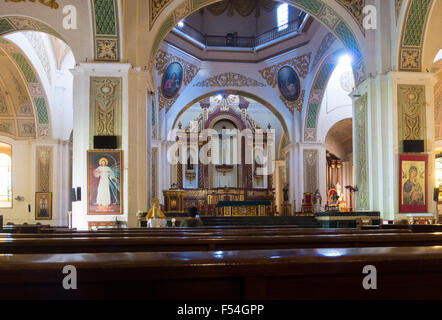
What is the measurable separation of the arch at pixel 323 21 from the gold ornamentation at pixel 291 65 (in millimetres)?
5867

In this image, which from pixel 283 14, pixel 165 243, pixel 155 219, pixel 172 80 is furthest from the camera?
pixel 283 14

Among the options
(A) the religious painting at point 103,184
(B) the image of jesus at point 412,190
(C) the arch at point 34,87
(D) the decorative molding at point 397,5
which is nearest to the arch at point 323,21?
(D) the decorative molding at point 397,5

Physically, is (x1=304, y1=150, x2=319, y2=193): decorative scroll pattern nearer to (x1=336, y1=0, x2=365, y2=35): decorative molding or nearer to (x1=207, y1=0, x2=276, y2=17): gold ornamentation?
(x1=207, y1=0, x2=276, y2=17): gold ornamentation

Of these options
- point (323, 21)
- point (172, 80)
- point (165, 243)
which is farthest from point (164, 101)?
point (165, 243)

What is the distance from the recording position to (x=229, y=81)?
68.6 feet

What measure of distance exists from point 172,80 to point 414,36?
1098cm

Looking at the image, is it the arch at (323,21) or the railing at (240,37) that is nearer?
the arch at (323,21)

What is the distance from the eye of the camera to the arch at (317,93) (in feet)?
57.9

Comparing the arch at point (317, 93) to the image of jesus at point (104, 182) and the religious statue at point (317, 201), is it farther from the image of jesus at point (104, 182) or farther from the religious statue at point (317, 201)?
the image of jesus at point (104, 182)

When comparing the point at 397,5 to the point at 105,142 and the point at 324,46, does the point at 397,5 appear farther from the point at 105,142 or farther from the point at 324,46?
the point at 105,142

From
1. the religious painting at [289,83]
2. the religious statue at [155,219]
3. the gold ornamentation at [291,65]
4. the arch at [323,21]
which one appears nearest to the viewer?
the religious statue at [155,219]

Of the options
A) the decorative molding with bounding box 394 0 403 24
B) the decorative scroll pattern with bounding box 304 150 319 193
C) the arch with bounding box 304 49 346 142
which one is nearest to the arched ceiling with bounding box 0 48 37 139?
the arch with bounding box 304 49 346 142

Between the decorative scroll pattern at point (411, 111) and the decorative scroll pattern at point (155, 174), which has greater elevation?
the decorative scroll pattern at point (411, 111)
